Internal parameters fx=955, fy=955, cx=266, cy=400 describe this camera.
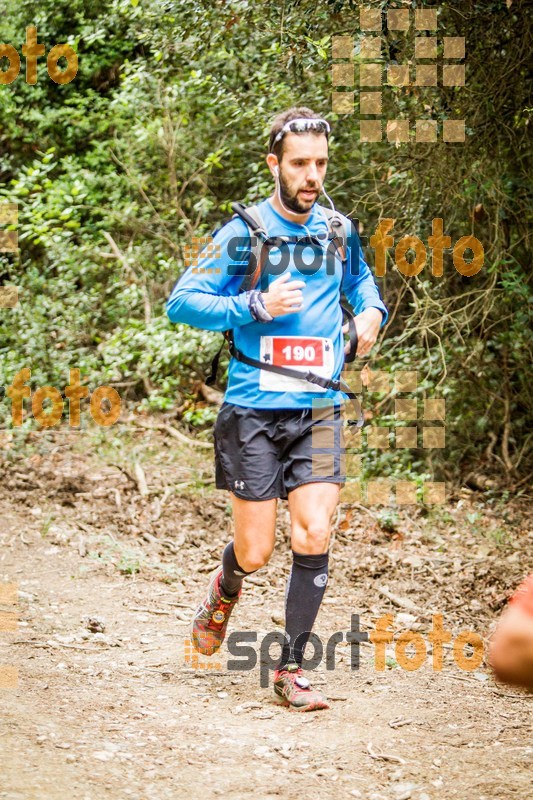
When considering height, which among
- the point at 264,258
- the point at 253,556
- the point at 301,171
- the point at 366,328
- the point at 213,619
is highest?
the point at 301,171

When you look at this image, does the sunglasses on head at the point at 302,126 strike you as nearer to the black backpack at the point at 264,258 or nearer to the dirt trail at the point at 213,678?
the black backpack at the point at 264,258

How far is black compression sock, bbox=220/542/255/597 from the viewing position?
413cm

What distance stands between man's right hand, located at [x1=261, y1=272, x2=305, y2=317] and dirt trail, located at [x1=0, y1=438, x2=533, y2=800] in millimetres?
1599

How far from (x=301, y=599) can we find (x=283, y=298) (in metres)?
1.23

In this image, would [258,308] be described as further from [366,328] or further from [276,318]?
[366,328]

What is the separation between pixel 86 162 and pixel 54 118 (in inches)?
37.8

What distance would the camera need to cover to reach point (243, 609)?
5.39 m

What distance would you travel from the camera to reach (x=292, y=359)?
3865 mm

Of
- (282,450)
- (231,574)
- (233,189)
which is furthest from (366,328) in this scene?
(233,189)

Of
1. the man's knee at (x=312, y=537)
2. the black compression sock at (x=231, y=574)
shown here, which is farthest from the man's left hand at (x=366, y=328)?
the black compression sock at (x=231, y=574)

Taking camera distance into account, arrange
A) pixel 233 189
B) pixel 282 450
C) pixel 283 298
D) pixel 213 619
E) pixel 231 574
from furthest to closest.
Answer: pixel 233 189 → pixel 213 619 → pixel 231 574 → pixel 282 450 → pixel 283 298

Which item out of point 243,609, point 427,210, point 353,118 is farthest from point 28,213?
point 243,609

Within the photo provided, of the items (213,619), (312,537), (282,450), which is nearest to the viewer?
(312,537)

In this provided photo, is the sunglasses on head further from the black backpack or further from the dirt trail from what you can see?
the dirt trail
